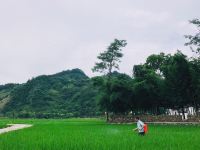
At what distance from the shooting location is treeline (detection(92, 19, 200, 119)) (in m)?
48.1

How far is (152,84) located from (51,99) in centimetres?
8143

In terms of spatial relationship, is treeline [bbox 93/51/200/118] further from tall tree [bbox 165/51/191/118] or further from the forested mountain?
the forested mountain

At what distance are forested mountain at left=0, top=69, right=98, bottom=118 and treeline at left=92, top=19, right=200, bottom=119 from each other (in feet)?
155

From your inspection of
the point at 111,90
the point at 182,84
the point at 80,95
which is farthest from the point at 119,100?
the point at 80,95

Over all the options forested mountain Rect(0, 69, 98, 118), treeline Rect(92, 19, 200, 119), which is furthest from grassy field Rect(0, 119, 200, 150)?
forested mountain Rect(0, 69, 98, 118)

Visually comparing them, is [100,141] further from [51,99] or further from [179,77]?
[51,99]

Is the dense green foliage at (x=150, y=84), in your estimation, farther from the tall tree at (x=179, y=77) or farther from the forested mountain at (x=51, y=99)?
the forested mountain at (x=51, y=99)

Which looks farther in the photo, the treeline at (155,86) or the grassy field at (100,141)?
the treeline at (155,86)

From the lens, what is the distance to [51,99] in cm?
13388

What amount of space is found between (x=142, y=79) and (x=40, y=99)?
251 feet

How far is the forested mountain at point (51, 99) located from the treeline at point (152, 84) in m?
47.1

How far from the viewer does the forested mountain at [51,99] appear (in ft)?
382

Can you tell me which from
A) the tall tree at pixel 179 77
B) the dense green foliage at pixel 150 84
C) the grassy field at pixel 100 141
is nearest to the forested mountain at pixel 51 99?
the dense green foliage at pixel 150 84

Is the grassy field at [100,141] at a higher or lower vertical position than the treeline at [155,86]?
lower
